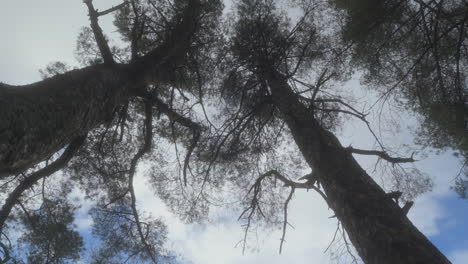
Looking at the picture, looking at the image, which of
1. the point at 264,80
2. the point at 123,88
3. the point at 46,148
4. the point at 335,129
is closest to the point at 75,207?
the point at 123,88

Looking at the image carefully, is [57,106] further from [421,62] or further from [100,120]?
[421,62]

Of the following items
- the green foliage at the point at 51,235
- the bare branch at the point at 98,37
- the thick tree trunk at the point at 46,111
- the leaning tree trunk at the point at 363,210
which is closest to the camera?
the thick tree trunk at the point at 46,111

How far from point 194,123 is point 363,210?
3.70 meters

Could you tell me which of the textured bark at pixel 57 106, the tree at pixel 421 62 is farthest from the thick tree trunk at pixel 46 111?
the tree at pixel 421 62

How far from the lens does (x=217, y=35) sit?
18.0 ft

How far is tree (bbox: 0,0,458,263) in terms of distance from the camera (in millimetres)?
1934

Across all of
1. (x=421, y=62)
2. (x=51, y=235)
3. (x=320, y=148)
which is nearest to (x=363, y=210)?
(x=320, y=148)

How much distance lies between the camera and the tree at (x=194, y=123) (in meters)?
1.93

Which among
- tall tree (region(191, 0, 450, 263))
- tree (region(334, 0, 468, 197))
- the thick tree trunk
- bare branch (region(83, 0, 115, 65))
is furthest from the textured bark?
tree (region(334, 0, 468, 197))

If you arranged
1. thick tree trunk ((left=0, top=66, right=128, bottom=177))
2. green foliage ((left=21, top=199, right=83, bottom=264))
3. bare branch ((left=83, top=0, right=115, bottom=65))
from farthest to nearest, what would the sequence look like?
green foliage ((left=21, top=199, right=83, bottom=264)), bare branch ((left=83, top=0, right=115, bottom=65)), thick tree trunk ((left=0, top=66, right=128, bottom=177))

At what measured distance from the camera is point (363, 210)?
2.15 meters

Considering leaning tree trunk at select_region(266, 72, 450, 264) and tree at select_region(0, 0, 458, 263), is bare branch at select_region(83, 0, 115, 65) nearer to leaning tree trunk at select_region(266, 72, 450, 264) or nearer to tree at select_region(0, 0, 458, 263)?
tree at select_region(0, 0, 458, 263)

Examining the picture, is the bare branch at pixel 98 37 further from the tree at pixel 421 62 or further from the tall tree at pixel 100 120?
the tree at pixel 421 62

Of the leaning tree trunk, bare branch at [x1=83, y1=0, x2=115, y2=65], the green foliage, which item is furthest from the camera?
the green foliage
